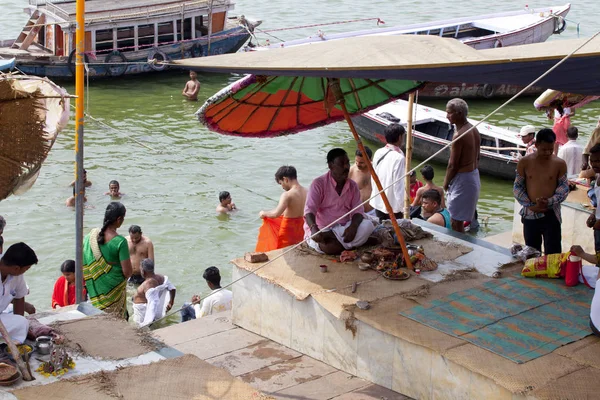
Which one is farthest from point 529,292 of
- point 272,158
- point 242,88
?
point 272,158

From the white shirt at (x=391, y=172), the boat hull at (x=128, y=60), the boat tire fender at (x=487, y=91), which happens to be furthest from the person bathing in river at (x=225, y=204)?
the boat tire fender at (x=487, y=91)

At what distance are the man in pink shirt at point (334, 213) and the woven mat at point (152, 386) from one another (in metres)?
2.16

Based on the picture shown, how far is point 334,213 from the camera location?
281 inches

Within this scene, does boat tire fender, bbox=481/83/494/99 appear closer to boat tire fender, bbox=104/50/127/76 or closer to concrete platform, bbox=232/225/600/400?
boat tire fender, bbox=104/50/127/76

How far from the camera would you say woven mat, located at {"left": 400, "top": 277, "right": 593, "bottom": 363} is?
5.55 metres

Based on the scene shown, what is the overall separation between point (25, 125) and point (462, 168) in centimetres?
424

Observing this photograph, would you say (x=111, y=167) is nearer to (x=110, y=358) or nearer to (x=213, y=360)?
(x=213, y=360)

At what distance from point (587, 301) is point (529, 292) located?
1.37 ft

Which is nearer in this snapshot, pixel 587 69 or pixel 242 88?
pixel 587 69

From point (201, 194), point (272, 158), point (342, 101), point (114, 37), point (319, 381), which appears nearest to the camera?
point (319, 381)

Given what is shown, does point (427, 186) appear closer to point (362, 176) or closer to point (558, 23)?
point (362, 176)

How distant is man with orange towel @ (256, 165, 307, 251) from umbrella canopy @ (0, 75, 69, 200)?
3237mm

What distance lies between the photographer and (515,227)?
9.50 m

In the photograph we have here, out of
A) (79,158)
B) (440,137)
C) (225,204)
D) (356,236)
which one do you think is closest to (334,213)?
(356,236)
